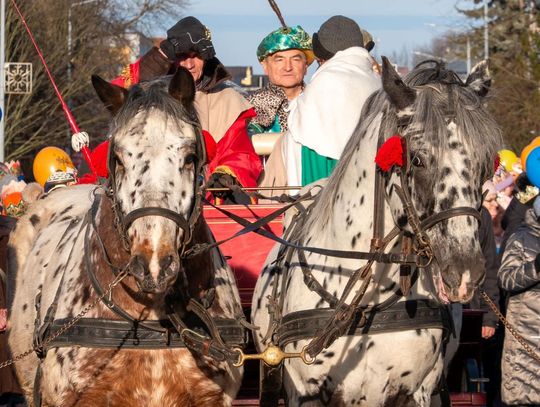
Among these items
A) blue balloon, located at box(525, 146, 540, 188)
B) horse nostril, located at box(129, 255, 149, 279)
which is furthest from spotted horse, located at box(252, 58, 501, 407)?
blue balloon, located at box(525, 146, 540, 188)

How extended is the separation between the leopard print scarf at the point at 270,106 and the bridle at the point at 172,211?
119 inches

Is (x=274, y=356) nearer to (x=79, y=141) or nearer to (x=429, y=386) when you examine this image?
(x=429, y=386)

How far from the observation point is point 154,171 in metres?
5.95

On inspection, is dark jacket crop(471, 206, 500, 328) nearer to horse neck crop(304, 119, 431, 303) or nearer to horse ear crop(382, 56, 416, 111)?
horse neck crop(304, 119, 431, 303)

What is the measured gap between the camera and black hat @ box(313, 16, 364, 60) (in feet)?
26.2

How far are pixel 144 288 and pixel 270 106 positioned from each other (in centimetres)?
378

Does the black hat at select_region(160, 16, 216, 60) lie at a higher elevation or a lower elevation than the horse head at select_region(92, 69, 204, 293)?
higher

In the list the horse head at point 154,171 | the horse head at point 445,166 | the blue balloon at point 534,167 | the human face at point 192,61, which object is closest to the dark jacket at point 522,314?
the blue balloon at point 534,167

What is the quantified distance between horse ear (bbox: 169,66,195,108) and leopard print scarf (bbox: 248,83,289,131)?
3.01 meters

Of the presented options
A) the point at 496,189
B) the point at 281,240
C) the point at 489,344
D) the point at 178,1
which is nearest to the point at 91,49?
the point at 178,1

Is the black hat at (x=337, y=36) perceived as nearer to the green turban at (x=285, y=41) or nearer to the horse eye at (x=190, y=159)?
the green turban at (x=285, y=41)

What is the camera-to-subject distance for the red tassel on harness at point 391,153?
5.86m

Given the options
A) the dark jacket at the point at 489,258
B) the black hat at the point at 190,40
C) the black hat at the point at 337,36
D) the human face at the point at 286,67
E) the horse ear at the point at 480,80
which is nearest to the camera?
the horse ear at the point at 480,80

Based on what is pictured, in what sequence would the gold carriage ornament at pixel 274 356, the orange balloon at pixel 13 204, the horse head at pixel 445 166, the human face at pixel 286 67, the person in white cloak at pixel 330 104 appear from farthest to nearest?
the orange balloon at pixel 13 204
the human face at pixel 286 67
the person in white cloak at pixel 330 104
the gold carriage ornament at pixel 274 356
the horse head at pixel 445 166
